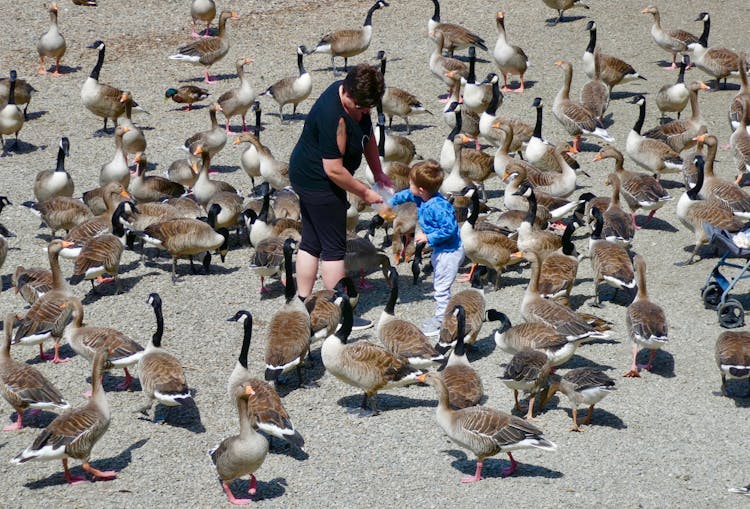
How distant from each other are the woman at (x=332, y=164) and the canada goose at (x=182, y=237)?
239 cm

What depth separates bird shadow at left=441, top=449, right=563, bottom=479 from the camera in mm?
8852

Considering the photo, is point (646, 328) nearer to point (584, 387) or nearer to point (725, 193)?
point (584, 387)

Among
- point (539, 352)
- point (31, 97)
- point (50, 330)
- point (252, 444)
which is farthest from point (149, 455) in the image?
point (31, 97)

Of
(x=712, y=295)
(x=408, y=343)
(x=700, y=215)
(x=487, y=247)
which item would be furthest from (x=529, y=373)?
(x=700, y=215)

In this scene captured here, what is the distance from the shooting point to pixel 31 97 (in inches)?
773

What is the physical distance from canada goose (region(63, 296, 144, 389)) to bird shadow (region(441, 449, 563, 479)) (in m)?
3.39

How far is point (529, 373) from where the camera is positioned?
9430 millimetres

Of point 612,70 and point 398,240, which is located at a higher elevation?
point 612,70

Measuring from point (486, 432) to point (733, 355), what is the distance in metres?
2.91

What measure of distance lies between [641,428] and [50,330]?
6.29 meters

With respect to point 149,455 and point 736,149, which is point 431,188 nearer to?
point 149,455

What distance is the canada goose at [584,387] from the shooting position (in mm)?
9297

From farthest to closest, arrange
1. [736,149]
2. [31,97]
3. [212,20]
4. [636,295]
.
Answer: [212,20], [31,97], [736,149], [636,295]

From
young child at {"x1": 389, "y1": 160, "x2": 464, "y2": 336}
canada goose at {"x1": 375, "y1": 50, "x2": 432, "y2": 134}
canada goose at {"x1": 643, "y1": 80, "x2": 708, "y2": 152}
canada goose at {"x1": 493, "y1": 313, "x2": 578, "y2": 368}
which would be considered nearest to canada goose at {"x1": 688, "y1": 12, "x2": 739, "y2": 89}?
canada goose at {"x1": 643, "y1": 80, "x2": 708, "y2": 152}
